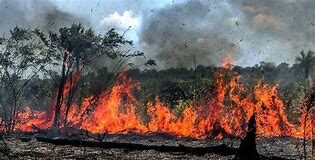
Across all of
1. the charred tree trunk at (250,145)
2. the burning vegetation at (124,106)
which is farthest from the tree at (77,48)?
the charred tree trunk at (250,145)

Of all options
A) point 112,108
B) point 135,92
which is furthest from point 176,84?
point 112,108

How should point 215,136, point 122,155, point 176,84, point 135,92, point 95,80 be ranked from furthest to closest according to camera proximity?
1. point 135,92
2. point 176,84
3. point 95,80
4. point 215,136
5. point 122,155

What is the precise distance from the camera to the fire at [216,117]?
3962 cm

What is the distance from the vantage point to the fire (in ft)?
130

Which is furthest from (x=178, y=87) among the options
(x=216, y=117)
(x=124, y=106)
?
(x=216, y=117)

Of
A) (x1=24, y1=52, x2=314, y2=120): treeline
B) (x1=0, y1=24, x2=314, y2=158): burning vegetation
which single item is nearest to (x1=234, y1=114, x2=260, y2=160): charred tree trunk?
(x1=0, y1=24, x2=314, y2=158): burning vegetation

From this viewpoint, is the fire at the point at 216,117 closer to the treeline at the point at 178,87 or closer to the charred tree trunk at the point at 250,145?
Answer: the treeline at the point at 178,87

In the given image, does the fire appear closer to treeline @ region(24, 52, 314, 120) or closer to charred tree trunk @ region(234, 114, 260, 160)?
treeline @ region(24, 52, 314, 120)

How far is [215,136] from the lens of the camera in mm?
37500

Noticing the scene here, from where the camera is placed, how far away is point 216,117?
40.3m

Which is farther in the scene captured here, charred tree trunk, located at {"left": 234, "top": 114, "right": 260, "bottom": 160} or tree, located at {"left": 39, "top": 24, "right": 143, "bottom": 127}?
tree, located at {"left": 39, "top": 24, "right": 143, "bottom": 127}

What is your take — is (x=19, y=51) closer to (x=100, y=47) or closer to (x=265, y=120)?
(x=100, y=47)

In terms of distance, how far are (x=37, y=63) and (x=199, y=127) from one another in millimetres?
21826

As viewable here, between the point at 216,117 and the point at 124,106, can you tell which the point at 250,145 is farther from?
the point at 124,106
